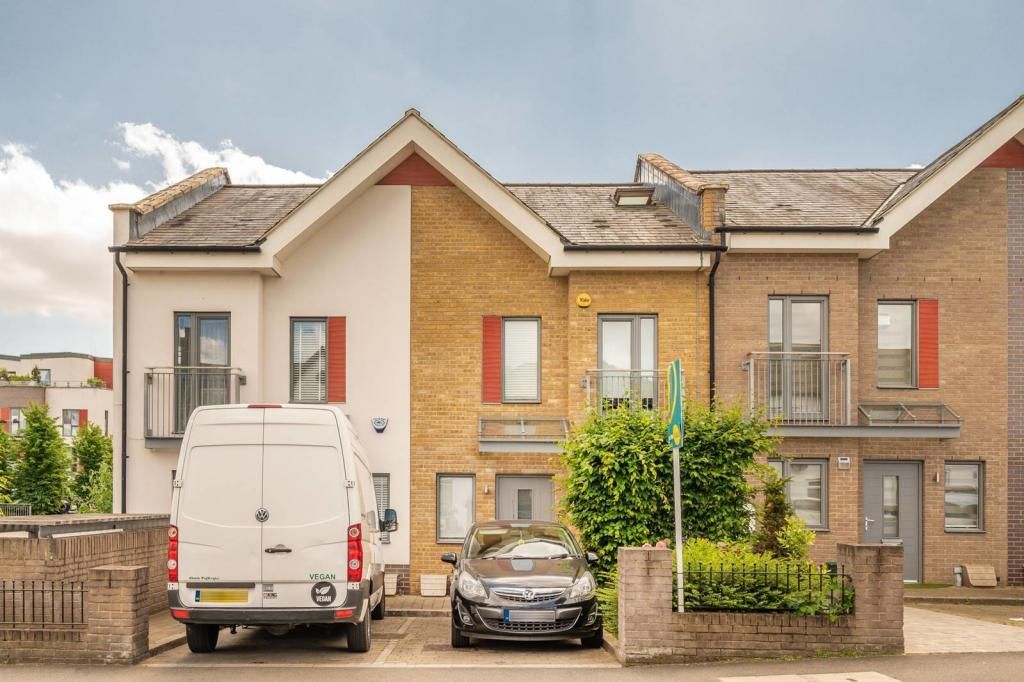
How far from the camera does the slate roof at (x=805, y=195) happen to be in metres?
17.3


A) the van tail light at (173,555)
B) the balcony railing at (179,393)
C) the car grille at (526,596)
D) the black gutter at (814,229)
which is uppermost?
the black gutter at (814,229)

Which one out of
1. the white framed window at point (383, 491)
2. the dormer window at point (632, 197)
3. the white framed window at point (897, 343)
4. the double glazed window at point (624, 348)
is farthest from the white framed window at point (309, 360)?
the white framed window at point (897, 343)

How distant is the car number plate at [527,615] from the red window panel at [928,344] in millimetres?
10190

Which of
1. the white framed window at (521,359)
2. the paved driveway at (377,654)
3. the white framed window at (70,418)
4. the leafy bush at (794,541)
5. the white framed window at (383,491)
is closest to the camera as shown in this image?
the paved driveway at (377,654)

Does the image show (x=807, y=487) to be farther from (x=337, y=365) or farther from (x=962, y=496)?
(x=337, y=365)

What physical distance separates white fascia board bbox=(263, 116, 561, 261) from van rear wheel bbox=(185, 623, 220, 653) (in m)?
8.13

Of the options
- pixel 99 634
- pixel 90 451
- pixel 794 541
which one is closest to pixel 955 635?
pixel 794 541

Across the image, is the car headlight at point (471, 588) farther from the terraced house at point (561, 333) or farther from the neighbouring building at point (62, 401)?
the neighbouring building at point (62, 401)

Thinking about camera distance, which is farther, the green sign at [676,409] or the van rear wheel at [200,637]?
the van rear wheel at [200,637]

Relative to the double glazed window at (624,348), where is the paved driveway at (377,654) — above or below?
below

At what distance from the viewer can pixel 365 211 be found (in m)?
17.3

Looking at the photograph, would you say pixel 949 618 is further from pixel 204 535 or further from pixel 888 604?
pixel 204 535

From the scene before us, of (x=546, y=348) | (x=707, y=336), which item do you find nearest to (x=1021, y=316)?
(x=707, y=336)

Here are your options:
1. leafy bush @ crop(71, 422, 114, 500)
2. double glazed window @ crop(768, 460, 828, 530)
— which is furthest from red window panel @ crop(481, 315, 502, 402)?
leafy bush @ crop(71, 422, 114, 500)
